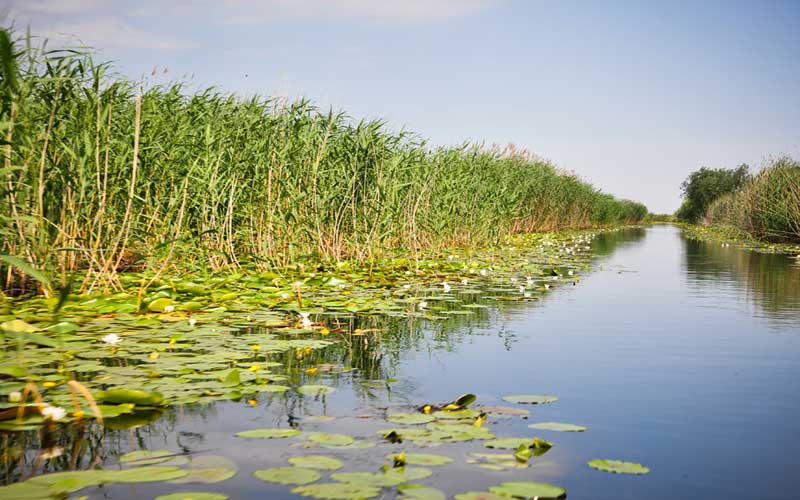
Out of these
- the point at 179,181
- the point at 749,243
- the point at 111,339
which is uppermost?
the point at 179,181

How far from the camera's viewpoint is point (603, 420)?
3.09m

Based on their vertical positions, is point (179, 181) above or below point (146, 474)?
above

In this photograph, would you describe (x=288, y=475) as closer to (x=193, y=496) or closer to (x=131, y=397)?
(x=193, y=496)

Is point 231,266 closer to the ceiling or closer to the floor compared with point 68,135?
closer to the floor

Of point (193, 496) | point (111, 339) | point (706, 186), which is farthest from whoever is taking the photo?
point (706, 186)

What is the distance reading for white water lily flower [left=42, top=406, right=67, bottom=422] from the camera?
9.22 ft

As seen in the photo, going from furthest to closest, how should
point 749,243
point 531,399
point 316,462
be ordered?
1. point 749,243
2. point 531,399
3. point 316,462

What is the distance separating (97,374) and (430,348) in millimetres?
2076

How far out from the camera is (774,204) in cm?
2166

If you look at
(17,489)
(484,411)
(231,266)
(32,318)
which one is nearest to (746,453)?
(484,411)

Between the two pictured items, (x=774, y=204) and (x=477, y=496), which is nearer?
(x=477, y=496)

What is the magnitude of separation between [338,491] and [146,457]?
2.57ft

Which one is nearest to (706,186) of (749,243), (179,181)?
(749,243)

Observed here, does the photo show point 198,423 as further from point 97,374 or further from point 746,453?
point 746,453
